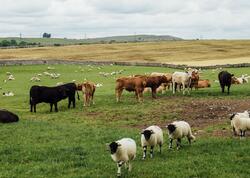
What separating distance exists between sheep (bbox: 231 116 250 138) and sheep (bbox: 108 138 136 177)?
233 inches

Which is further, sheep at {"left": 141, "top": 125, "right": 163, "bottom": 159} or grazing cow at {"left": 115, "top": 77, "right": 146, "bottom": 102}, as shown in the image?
grazing cow at {"left": 115, "top": 77, "right": 146, "bottom": 102}

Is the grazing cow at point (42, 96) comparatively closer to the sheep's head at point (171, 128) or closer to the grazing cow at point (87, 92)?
the grazing cow at point (87, 92)

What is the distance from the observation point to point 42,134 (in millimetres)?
21812

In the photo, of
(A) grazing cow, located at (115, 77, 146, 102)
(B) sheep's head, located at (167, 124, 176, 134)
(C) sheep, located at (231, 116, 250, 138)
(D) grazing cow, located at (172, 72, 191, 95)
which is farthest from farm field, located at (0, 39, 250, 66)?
(B) sheep's head, located at (167, 124, 176, 134)

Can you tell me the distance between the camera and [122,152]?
14539 mm

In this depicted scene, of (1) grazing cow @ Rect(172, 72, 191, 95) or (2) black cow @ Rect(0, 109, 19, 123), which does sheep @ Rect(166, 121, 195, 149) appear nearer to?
(2) black cow @ Rect(0, 109, 19, 123)

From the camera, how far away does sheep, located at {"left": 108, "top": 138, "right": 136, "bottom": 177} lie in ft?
46.8

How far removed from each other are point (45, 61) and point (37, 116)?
45.7 meters

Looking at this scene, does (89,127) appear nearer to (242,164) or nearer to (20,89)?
(242,164)

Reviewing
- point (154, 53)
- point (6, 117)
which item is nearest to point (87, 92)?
point (6, 117)

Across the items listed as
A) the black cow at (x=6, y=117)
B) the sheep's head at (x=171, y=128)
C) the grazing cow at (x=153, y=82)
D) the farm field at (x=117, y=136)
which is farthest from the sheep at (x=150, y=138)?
the grazing cow at (x=153, y=82)

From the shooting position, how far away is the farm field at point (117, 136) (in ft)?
48.9

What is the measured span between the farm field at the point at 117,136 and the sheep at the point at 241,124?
0.46 metres

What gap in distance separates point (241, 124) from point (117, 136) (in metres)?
5.31
